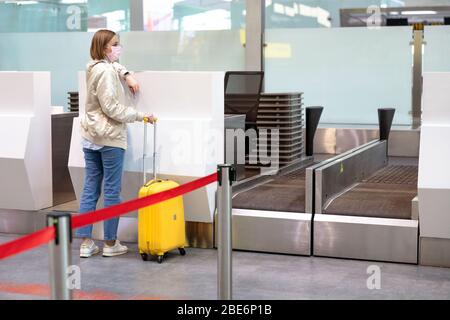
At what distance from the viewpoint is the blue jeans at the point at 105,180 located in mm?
6023

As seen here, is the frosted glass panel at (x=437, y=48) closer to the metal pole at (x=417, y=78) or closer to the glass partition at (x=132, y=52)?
the metal pole at (x=417, y=78)

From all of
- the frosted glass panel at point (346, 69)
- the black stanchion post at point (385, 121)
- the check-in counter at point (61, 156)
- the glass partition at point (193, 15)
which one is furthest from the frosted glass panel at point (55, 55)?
the check-in counter at point (61, 156)

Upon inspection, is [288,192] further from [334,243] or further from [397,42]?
[397,42]

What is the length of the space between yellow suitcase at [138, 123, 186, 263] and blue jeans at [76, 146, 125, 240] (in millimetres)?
243

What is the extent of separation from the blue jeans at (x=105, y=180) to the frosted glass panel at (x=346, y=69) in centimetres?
559

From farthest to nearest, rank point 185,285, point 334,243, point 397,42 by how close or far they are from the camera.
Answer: point 397,42 < point 334,243 < point 185,285

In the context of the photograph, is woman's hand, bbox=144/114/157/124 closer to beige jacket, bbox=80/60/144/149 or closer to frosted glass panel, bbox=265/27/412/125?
beige jacket, bbox=80/60/144/149

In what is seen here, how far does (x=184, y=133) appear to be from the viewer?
6.22m

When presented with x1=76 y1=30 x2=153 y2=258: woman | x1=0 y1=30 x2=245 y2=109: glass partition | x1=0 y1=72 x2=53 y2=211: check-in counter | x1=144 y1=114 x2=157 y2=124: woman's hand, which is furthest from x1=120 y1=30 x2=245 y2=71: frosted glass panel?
x1=144 y1=114 x2=157 y2=124: woman's hand

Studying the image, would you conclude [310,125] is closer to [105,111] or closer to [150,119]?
[150,119]
